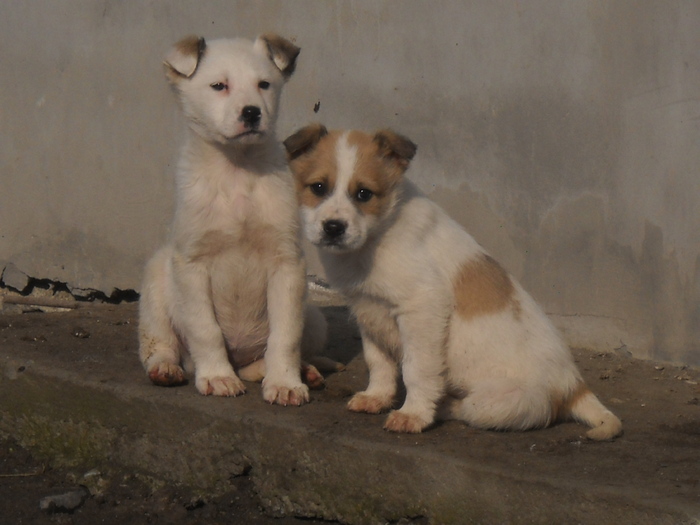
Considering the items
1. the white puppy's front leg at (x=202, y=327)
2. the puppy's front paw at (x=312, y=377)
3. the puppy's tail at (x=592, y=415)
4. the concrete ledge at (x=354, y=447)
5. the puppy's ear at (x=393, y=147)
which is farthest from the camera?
the puppy's front paw at (x=312, y=377)

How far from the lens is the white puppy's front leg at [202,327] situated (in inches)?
189

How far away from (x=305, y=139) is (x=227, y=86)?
1.82 feet

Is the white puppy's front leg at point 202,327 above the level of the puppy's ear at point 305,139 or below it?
below

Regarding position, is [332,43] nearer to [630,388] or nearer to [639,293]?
[639,293]

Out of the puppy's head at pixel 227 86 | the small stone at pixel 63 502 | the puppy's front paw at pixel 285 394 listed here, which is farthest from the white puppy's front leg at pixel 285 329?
the small stone at pixel 63 502

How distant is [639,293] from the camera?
221 inches

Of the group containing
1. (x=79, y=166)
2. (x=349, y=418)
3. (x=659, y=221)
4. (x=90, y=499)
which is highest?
(x=659, y=221)

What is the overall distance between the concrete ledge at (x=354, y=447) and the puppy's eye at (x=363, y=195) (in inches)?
41.3

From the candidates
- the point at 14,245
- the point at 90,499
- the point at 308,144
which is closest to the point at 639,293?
the point at 308,144

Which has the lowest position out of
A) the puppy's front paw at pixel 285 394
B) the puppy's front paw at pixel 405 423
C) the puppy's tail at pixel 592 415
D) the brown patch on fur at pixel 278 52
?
the puppy's front paw at pixel 285 394

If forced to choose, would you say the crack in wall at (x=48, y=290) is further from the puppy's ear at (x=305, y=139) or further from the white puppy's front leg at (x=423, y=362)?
the white puppy's front leg at (x=423, y=362)

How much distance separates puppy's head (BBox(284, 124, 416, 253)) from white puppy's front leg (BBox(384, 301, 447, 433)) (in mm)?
458

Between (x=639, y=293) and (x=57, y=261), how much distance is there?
4.89 m

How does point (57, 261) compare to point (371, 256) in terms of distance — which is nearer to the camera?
point (371, 256)
